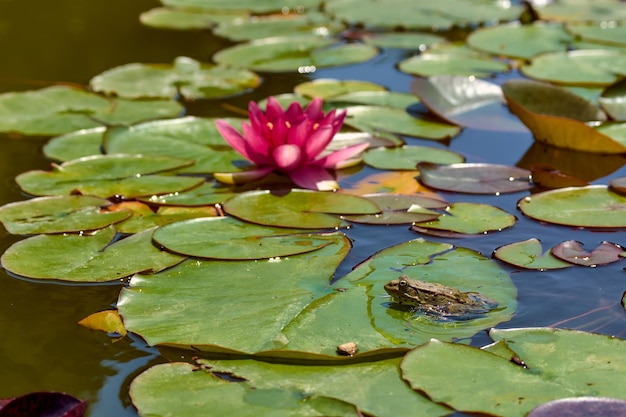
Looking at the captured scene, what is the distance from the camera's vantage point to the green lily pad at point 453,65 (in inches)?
171

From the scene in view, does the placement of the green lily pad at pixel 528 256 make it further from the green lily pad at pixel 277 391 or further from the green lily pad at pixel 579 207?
the green lily pad at pixel 277 391

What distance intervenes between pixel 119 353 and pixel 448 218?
45.0 inches

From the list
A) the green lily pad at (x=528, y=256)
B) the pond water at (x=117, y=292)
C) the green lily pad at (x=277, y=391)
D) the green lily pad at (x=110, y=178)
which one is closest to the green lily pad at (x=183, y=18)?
the pond water at (x=117, y=292)

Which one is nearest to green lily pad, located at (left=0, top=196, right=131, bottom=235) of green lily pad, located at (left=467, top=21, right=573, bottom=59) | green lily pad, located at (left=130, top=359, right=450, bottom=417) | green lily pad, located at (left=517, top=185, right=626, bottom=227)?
green lily pad, located at (left=130, top=359, right=450, bottom=417)

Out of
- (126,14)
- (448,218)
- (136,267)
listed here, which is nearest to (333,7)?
(126,14)

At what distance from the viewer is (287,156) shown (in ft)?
9.70

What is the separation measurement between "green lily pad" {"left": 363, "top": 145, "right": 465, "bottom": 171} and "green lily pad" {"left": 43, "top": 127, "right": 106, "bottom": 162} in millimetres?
1062

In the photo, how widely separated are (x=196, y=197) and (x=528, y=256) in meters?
1.11

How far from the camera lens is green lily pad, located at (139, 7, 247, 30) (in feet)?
17.8

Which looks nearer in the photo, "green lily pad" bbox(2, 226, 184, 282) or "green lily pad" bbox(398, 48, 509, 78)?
"green lily pad" bbox(2, 226, 184, 282)

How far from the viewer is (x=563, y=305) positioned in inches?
85.8

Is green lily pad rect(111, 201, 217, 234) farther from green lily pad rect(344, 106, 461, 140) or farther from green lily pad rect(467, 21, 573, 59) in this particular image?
green lily pad rect(467, 21, 573, 59)

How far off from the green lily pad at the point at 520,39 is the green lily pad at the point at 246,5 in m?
1.38

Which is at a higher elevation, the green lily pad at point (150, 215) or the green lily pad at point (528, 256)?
the green lily pad at point (528, 256)
